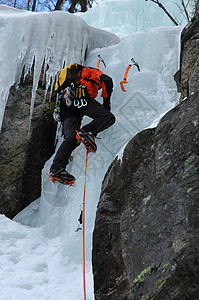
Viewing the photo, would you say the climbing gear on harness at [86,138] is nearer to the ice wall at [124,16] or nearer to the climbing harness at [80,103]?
the climbing harness at [80,103]

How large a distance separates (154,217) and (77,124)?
2063 mm

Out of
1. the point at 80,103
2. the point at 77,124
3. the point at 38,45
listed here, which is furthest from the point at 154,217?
the point at 38,45

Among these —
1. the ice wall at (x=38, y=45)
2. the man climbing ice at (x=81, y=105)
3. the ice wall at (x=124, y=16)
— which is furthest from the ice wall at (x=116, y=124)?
the ice wall at (x=124, y=16)

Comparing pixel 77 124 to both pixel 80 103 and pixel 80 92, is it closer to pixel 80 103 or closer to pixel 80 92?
pixel 80 103

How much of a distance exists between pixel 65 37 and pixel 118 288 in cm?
447

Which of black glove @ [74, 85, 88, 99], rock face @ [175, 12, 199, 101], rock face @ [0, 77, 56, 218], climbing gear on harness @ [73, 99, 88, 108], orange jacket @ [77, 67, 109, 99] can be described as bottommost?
rock face @ [0, 77, 56, 218]

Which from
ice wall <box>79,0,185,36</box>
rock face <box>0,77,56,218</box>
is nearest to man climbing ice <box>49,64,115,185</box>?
rock face <box>0,77,56,218</box>

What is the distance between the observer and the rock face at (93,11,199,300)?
6.12 feet

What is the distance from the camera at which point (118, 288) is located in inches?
91.3

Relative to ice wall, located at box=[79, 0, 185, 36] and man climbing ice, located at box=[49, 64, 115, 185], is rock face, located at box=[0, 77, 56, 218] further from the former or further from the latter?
ice wall, located at box=[79, 0, 185, 36]

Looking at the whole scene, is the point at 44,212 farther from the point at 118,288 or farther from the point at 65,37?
the point at 65,37

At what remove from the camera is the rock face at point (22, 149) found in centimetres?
509

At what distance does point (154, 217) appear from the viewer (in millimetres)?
2223

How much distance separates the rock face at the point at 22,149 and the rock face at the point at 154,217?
2.50 m
